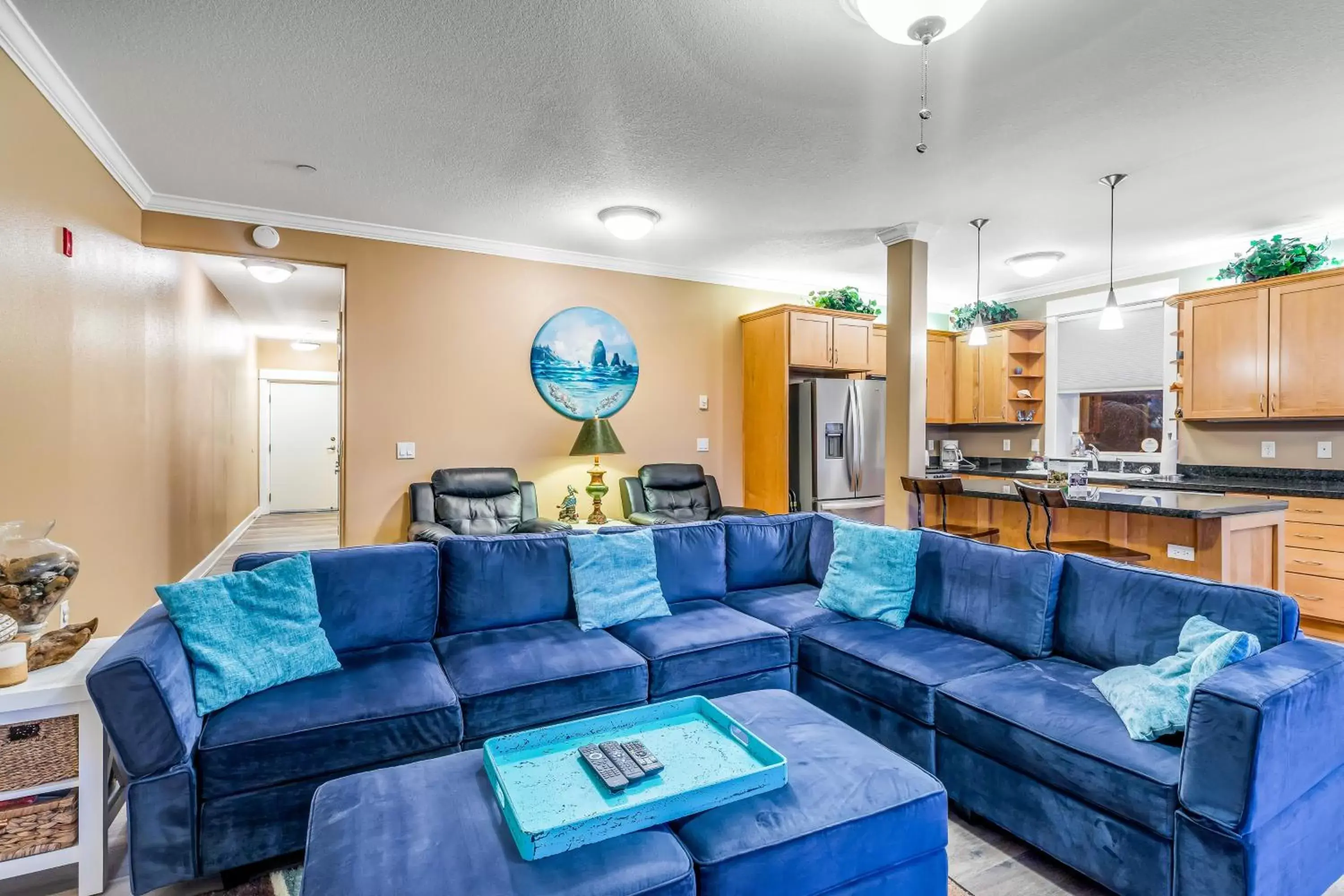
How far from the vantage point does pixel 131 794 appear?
1.69m

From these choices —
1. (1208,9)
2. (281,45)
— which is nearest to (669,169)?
(281,45)

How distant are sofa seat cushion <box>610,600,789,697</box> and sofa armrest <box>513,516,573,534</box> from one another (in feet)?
4.21

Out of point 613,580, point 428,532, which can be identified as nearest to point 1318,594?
point 613,580

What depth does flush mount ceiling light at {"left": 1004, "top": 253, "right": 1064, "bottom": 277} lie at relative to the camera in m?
5.19

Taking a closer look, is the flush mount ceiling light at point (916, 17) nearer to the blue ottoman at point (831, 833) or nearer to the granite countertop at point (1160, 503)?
the blue ottoman at point (831, 833)

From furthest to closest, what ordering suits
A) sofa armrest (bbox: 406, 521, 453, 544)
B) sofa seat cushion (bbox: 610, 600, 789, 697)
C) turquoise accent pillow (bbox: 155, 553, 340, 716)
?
sofa armrest (bbox: 406, 521, 453, 544) < sofa seat cushion (bbox: 610, 600, 789, 697) < turquoise accent pillow (bbox: 155, 553, 340, 716)

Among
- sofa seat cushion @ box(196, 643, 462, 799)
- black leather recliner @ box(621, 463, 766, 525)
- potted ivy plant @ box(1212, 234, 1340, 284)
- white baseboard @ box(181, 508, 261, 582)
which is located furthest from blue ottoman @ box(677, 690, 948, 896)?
potted ivy plant @ box(1212, 234, 1340, 284)

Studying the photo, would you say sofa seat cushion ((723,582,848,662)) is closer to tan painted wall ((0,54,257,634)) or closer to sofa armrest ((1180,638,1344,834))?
sofa armrest ((1180,638,1344,834))

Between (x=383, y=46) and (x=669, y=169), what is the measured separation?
1.53 metres

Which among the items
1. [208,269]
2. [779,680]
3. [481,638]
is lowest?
[779,680]

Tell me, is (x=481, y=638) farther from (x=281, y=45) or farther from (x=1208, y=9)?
(x=1208, y=9)

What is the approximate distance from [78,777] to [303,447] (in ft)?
28.3

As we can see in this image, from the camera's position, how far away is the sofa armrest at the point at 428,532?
3.87 metres

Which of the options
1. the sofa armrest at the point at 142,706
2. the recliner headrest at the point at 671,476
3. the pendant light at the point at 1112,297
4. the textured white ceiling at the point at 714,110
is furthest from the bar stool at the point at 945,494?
the sofa armrest at the point at 142,706
